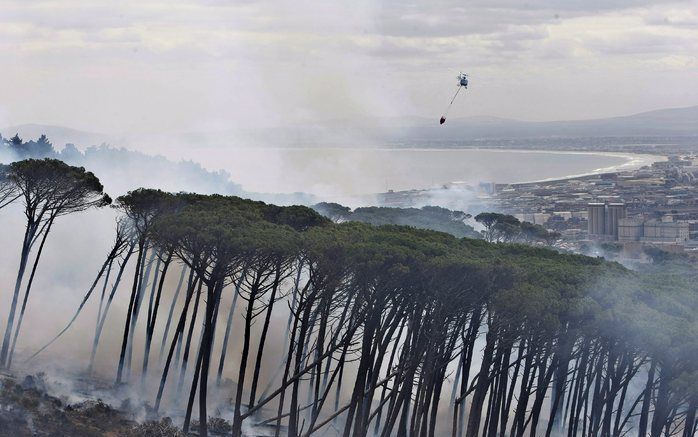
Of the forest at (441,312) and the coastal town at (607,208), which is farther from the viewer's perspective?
the coastal town at (607,208)

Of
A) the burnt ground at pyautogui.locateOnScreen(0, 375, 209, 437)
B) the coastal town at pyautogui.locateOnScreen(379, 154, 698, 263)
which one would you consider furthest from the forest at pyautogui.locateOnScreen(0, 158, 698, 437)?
the coastal town at pyautogui.locateOnScreen(379, 154, 698, 263)

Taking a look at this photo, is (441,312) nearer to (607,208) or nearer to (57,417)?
(57,417)

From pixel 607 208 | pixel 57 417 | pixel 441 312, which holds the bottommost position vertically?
pixel 57 417

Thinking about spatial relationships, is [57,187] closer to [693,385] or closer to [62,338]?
[62,338]

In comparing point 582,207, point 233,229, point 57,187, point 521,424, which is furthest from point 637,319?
point 582,207

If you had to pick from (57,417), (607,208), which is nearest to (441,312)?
(57,417)

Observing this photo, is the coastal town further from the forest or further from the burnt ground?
the burnt ground

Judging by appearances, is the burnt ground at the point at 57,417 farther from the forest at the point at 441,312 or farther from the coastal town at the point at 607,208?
the coastal town at the point at 607,208

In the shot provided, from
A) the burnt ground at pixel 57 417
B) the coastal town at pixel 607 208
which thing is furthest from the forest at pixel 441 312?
the coastal town at pixel 607 208

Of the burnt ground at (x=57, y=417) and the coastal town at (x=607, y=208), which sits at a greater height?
the coastal town at (x=607, y=208)

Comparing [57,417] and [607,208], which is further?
[607,208]
